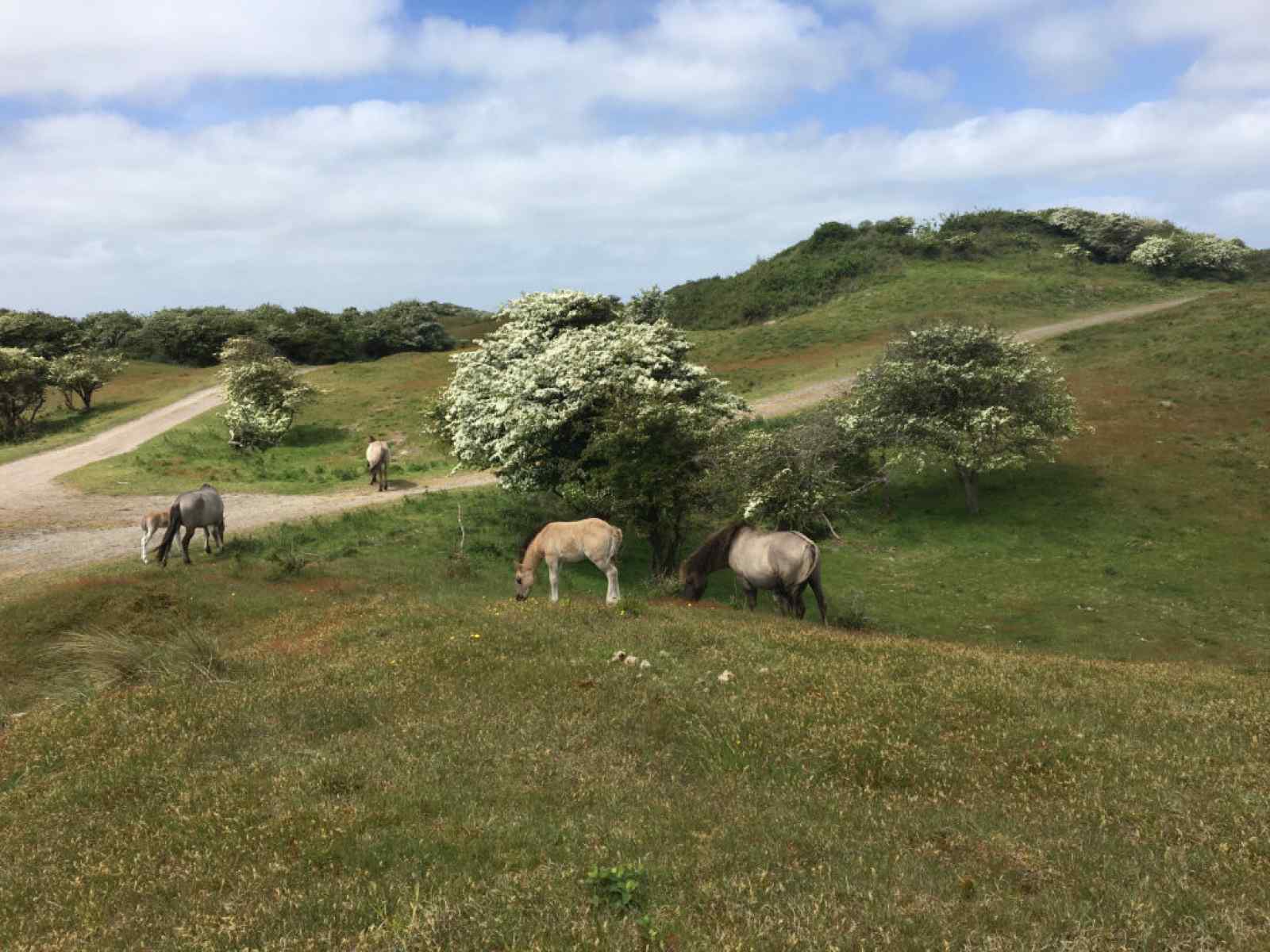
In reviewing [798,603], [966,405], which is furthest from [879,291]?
[798,603]

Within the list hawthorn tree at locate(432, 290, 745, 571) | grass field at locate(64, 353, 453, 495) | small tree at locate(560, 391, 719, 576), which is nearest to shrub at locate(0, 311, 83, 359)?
grass field at locate(64, 353, 453, 495)

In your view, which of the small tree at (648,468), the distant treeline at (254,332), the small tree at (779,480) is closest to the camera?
the small tree at (648,468)

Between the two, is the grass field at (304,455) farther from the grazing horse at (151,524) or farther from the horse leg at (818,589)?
the horse leg at (818,589)

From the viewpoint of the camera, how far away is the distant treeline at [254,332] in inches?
3248

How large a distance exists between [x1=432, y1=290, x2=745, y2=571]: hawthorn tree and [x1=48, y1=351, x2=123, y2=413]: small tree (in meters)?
44.7

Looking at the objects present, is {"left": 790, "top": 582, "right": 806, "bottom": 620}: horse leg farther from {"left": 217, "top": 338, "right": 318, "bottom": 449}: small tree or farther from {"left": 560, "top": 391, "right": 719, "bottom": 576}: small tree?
{"left": 217, "top": 338, "right": 318, "bottom": 449}: small tree

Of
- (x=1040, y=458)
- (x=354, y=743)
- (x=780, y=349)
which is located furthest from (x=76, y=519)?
(x=780, y=349)

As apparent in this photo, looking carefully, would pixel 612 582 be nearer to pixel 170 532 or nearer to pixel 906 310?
pixel 170 532

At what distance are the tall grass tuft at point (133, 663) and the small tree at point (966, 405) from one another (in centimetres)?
2859

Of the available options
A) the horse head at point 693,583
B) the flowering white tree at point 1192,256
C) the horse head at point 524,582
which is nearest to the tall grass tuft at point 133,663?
the horse head at point 524,582

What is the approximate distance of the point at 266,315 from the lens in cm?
9006

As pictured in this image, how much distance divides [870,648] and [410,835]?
9.00 m

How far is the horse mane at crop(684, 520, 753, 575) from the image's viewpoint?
71.6 feet

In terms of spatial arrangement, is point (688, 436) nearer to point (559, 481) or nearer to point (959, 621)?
point (559, 481)
